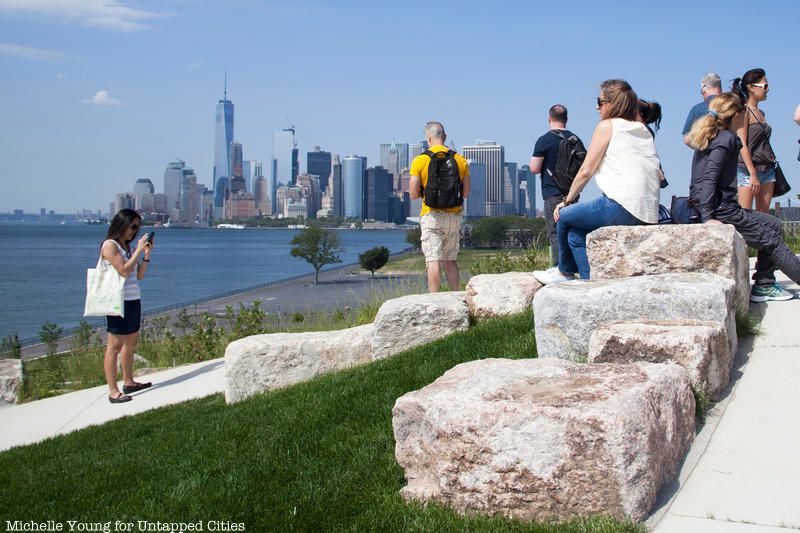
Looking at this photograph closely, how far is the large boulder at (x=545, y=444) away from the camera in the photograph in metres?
3.10

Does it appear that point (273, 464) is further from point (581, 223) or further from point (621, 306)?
point (581, 223)

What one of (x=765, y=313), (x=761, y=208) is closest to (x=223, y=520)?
(x=765, y=313)

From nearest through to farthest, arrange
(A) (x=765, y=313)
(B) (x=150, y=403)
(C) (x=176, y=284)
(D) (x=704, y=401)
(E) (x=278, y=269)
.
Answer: (D) (x=704, y=401) → (A) (x=765, y=313) → (B) (x=150, y=403) → (C) (x=176, y=284) → (E) (x=278, y=269)

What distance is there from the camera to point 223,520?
3.58 metres

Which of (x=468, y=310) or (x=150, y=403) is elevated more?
(x=468, y=310)

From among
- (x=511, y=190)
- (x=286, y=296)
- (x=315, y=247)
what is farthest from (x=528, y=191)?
(x=286, y=296)

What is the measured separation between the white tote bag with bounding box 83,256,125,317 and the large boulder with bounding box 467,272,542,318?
3814 millimetres

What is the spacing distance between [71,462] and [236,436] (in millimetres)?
1445

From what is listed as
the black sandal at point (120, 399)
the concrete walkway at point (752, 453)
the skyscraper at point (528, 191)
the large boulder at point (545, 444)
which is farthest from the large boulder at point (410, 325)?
the skyscraper at point (528, 191)

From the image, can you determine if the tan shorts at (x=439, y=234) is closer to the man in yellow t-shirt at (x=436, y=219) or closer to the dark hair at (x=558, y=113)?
the man in yellow t-shirt at (x=436, y=219)

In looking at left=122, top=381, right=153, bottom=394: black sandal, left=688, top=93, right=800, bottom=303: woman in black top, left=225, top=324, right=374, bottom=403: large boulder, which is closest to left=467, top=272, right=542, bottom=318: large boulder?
left=225, top=324, right=374, bottom=403: large boulder

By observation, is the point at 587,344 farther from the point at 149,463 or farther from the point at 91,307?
the point at 91,307

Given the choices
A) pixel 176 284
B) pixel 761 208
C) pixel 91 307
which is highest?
pixel 761 208

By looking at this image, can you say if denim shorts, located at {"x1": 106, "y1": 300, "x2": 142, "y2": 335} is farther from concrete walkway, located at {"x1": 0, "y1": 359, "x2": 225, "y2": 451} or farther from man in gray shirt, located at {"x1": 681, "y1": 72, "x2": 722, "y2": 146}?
man in gray shirt, located at {"x1": 681, "y1": 72, "x2": 722, "y2": 146}
